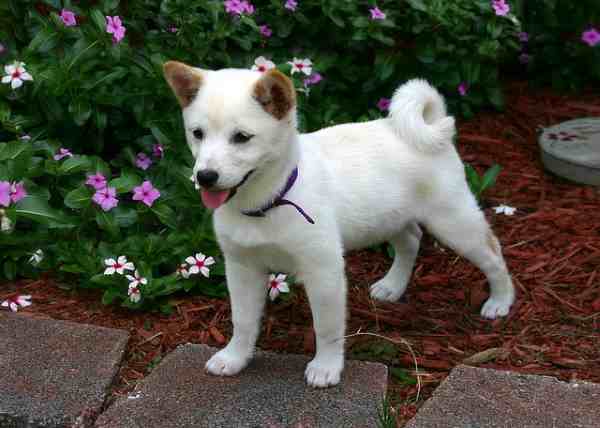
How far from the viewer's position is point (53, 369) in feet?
10.9

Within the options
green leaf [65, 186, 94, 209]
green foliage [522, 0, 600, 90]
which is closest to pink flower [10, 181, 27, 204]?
green leaf [65, 186, 94, 209]

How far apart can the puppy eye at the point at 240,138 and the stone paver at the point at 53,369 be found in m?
1.09

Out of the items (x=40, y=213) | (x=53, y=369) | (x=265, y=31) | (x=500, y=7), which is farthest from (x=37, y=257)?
(x=500, y=7)

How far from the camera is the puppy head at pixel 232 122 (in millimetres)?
2781

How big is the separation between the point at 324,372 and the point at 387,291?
930 mm

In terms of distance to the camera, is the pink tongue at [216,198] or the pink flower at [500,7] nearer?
the pink tongue at [216,198]

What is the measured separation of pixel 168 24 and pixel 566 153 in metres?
2.33

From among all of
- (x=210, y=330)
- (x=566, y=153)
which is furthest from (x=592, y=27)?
(x=210, y=330)

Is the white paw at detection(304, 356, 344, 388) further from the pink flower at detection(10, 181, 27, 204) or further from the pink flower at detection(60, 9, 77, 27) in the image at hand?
the pink flower at detection(60, 9, 77, 27)

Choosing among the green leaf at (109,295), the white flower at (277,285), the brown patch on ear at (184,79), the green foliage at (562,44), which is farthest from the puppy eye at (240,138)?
the green foliage at (562,44)

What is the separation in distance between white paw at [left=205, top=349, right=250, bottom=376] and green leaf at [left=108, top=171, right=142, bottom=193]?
102 centimetres

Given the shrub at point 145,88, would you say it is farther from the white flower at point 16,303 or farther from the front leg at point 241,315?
the front leg at point 241,315

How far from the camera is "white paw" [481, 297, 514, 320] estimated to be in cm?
392

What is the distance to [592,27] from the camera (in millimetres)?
5871
